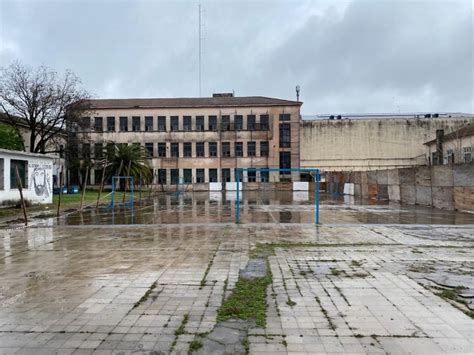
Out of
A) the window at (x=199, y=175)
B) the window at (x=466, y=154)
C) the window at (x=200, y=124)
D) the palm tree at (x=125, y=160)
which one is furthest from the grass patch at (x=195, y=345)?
the window at (x=200, y=124)

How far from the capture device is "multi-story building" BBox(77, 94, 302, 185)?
209ft

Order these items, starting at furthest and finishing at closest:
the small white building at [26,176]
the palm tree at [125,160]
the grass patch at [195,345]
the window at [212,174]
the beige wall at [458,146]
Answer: the window at [212,174] < the palm tree at [125,160] < the beige wall at [458,146] < the small white building at [26,176] < the grass patch at [195,345]

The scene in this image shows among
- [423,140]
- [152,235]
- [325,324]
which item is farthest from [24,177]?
[423,140]

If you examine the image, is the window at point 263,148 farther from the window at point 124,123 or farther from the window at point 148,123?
the window at point 124,123

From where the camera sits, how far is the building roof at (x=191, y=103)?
2532 inches

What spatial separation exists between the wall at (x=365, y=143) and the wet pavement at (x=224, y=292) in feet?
178

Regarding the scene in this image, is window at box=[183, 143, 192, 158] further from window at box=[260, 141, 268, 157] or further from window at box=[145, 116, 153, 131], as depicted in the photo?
window at box=[260, 141, 268, 157]

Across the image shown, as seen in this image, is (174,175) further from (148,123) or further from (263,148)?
(263,148)

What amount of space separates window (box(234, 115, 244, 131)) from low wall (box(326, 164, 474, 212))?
29.7 metres

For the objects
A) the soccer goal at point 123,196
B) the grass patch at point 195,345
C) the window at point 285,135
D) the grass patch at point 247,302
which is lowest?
the grass patch at point 195,345

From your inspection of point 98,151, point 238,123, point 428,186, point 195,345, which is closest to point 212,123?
point 238,123

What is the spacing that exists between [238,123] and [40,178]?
4277 centimetres

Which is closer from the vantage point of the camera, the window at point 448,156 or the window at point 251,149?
the window at point 448,156

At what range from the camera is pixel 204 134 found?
2557 inches
